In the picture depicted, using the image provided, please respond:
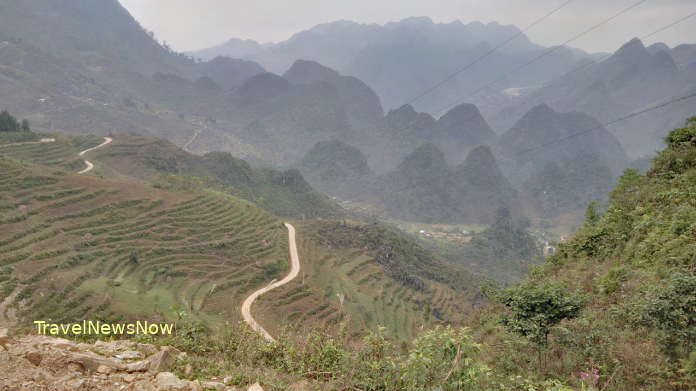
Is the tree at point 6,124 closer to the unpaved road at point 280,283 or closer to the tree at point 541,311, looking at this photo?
the unpaved road at point 280,283

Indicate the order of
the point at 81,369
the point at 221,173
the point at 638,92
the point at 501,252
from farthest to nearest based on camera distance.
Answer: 1. the point at 638,92
2. the point at 501,252
3. the point at 221,173
4. the point at 81,369

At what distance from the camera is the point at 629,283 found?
343 inches

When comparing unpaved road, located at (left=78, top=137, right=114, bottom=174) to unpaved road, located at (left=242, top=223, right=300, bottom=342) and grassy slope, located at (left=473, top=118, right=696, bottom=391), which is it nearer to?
unpaved road, located at (left=242, top=223, right=300, bottom=342)

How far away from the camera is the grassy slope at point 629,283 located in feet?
19.2

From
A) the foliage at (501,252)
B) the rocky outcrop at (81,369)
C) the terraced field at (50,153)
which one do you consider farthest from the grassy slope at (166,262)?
the foliage at (501,252)

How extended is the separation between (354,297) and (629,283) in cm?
2155

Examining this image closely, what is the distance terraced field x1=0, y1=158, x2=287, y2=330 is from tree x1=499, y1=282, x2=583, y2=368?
12001 millimetres

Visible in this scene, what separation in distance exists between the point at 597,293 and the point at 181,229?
2724cm

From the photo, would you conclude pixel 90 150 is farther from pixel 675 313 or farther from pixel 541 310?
pixel 675 313

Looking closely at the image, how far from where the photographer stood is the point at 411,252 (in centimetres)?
4175

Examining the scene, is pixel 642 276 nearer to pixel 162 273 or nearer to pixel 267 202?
pixel 162 273

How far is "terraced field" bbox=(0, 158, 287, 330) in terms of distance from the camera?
17.7m

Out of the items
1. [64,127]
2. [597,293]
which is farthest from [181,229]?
[64,127]

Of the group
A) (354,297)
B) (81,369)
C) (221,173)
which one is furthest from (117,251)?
(221,173)
